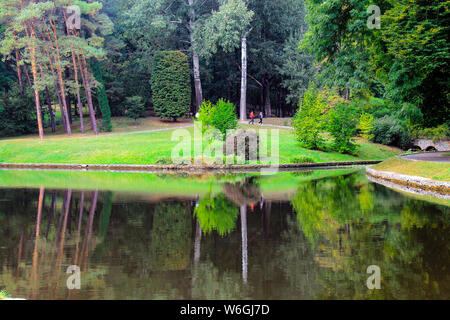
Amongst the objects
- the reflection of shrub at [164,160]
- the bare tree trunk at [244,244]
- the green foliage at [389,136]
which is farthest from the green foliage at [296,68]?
the bare tree trunk at [244,244]

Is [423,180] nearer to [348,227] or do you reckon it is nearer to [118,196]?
[348,227]

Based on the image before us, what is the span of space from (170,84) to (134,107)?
13.7 ft

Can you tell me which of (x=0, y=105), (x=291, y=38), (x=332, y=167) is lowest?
(x=332, y=167)

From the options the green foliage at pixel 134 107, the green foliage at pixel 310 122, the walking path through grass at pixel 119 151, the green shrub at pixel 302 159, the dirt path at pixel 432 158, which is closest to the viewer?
the dirt path at pixel 432 158

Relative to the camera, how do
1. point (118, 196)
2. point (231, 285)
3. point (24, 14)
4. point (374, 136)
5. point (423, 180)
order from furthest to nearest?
1. point (374, 136)
2. point (24, 14)
3. point (423, 180)
4. point (118, 196)
5. point (231, 285)

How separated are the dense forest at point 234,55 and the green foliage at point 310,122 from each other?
1.27 meters

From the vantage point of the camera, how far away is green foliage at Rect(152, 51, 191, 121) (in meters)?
43.8

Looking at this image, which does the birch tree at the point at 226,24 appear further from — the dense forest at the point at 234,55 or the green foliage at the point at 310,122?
the green foliage at the point at 310,122

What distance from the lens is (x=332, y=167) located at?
93.1 ft

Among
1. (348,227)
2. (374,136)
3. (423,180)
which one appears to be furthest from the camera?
(374,136)

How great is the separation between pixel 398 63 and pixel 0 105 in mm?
33790

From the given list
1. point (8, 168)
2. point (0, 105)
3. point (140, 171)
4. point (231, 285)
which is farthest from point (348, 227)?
point (0, 105)

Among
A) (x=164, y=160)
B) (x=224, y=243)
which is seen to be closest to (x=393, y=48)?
(x=224, y=243)

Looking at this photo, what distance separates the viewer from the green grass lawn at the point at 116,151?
29.2 meters
